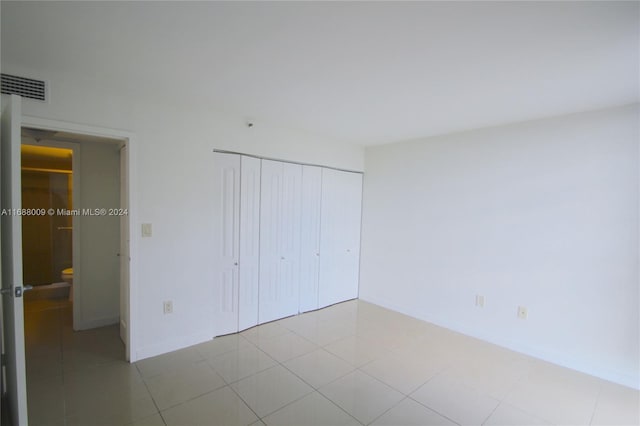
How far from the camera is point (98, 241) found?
336 cm

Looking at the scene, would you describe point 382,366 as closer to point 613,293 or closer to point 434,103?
point 613,293

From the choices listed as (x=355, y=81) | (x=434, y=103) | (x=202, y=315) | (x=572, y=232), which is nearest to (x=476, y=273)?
(x=572, y=232)

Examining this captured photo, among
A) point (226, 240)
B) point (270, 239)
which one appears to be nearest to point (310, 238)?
point (270, 239)

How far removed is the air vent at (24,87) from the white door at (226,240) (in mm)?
1345

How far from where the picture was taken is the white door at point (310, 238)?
3.85m

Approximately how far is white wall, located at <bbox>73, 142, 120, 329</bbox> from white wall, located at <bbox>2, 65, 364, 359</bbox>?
1144mm

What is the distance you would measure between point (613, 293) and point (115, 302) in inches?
200

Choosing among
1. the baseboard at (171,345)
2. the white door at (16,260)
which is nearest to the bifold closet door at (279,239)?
the baseboard at (171,345)

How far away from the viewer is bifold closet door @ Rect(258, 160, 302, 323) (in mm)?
3463

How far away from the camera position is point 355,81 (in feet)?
7.17

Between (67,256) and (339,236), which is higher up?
(339,236)

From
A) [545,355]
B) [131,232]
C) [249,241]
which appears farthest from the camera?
[249,241]

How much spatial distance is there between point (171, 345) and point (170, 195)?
4.73 ft

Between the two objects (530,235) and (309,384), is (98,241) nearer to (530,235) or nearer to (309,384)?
(309,384)
